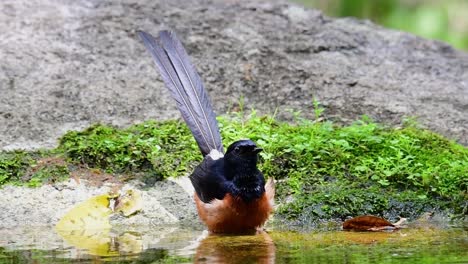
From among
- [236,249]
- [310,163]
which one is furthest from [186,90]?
[236,249]

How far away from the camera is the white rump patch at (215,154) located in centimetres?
521

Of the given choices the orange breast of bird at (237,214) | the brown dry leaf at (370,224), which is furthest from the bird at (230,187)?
the brown dry leaf at (370,224)

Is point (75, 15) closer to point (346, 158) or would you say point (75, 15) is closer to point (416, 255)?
point (346, 158)

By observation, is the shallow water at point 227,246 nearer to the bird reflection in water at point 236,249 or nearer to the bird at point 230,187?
the bird reflection in water at point 236,249

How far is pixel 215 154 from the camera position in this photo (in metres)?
5.28

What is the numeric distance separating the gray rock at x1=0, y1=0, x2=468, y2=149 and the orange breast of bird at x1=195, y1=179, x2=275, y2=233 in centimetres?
165

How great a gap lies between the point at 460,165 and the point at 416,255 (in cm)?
198

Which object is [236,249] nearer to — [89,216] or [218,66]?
[89,216]

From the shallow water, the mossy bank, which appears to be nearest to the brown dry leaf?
the shallow water

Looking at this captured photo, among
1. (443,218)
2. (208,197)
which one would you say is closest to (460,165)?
(443,218)

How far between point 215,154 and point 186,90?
24.8 inches

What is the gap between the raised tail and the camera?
545cm

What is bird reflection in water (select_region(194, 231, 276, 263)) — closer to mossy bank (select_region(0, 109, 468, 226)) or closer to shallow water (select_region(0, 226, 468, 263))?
shallow water (select_region(0, 226, 468, 263))

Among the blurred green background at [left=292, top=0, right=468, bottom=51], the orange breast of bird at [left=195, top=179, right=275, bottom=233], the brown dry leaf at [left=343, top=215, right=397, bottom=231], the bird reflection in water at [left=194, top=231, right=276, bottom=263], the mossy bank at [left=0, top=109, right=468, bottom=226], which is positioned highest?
the blurred green background at [left=292, top=0, right=468, bottom=51]
